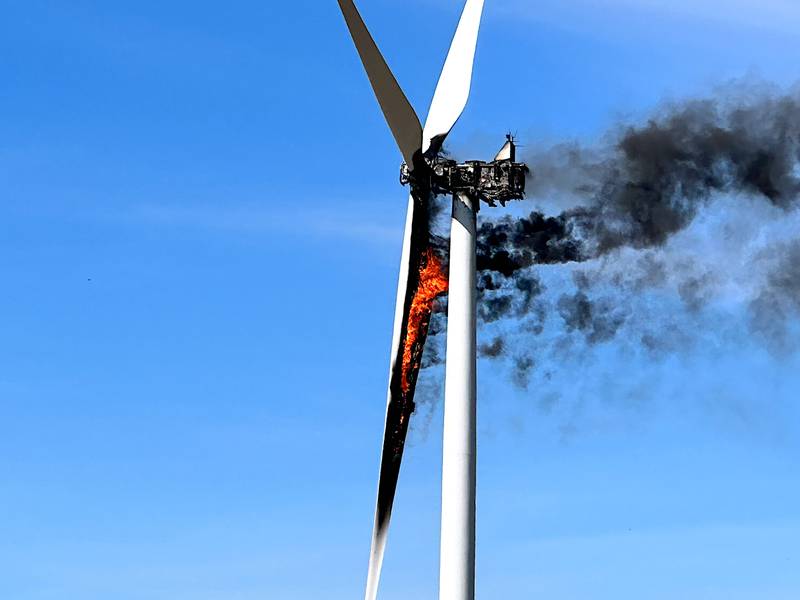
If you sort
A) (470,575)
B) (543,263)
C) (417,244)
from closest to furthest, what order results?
(470,575)
(417,244)
(543,263)

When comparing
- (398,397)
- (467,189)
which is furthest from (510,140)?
(398,397)

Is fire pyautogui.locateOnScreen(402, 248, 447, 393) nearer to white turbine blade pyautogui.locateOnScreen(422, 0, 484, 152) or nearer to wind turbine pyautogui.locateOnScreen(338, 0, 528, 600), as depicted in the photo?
wind turbine pyautogui.locateOnScreen(338, 0, 528, 600)

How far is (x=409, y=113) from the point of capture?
60.3 metres

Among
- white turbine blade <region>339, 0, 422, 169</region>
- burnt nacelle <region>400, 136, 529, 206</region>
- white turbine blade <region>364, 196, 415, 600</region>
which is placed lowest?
white turbine blade <region>364, 196, 415, 600</region>

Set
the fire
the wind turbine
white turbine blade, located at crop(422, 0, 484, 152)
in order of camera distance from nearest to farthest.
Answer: the wind turbine → white turbine blade, located at crop(422, 0, 484, 152) → the fire

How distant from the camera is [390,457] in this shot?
6044 cm

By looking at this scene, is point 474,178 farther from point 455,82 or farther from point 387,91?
point 387,91

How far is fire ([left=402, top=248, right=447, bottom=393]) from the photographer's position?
61.0 m

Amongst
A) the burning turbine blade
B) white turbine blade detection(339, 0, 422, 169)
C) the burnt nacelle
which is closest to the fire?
the burning turbine blade

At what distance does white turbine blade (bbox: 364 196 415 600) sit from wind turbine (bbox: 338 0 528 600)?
0.13ft

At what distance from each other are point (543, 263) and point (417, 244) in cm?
1042

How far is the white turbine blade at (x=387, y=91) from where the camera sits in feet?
191

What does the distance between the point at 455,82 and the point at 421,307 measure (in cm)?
937

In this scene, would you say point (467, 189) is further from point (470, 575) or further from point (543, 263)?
point (470, 575)
